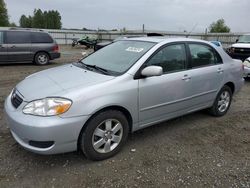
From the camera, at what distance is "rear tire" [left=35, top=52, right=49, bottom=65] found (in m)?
11.1

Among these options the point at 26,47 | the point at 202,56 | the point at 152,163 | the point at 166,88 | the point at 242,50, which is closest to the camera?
the point at 152,163

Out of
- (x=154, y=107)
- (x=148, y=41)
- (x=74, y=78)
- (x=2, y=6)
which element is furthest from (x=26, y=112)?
(x=2, y=6)

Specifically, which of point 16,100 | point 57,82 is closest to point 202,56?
point 57,82

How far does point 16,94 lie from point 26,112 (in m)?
0.55

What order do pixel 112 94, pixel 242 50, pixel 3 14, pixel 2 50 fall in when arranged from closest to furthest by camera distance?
pixel 112 94
pixel 2 50
pixel 242 50
pixel 3 14

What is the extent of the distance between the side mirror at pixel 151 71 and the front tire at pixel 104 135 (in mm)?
633

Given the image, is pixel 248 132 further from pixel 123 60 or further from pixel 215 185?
pixel 123 60

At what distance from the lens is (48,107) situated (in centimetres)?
276

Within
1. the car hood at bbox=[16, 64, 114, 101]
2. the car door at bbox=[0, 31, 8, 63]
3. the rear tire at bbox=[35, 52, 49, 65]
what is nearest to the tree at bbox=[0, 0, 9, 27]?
the rear tire at bbox=[35, 52, 49, 65]

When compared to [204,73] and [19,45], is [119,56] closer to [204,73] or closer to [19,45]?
[204,73]

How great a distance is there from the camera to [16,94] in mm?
3227

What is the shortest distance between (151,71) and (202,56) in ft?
5.05

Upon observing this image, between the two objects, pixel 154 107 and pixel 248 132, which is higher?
pixel 154 107

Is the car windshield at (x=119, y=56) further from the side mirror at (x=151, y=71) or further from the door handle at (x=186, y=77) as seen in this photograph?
the door handle at (x=186, y=77)
